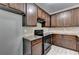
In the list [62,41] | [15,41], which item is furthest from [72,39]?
[15,41]

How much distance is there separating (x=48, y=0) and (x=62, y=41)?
2.76m

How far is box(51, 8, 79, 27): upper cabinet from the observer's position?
2808 millimetres

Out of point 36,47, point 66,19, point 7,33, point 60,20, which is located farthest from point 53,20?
point 7,33

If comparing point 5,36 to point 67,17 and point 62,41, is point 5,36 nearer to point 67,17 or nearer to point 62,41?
point 62,41

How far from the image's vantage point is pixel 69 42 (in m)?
2.80

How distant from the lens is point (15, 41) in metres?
1.15

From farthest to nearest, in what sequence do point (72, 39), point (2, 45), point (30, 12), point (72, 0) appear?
1. point (72, 39)
2. point (30, 12)
3. point (2, 45)
4. point (72, 0)

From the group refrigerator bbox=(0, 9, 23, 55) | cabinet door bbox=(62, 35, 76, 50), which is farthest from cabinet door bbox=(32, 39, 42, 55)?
cabinet door bbox=(62, 35, 76, 50)

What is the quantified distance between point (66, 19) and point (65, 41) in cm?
94

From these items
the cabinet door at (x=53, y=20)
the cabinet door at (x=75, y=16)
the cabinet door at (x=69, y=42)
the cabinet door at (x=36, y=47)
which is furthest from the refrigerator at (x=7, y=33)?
the cabinet door at (x=53, y=20)

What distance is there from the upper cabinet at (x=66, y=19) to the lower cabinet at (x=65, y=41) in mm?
523

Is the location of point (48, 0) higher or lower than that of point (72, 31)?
higher

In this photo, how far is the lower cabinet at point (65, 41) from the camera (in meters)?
2.67

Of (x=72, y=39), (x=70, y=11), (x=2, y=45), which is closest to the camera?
(x=2, y=45)
